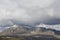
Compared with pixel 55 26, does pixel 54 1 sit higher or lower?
higher

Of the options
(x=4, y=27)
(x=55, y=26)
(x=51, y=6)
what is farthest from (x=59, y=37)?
(x=4, y=27)

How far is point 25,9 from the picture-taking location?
1.46 metres

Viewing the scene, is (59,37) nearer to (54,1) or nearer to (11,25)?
(54,1)

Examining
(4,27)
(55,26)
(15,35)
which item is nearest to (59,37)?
(55,26)

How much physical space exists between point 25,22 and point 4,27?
0.26m

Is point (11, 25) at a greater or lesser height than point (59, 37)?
greater

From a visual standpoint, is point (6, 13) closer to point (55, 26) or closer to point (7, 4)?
point (7, 4)

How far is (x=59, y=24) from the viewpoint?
140 cm

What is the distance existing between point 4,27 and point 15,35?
0.16 meters

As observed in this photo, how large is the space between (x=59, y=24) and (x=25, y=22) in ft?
1.28

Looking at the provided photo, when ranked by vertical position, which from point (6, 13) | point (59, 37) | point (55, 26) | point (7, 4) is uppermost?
point (7, 4)

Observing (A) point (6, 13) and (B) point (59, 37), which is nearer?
(B) point (59, 37)

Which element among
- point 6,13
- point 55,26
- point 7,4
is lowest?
point 55,26

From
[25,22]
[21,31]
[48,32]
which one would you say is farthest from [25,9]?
[48,32]
